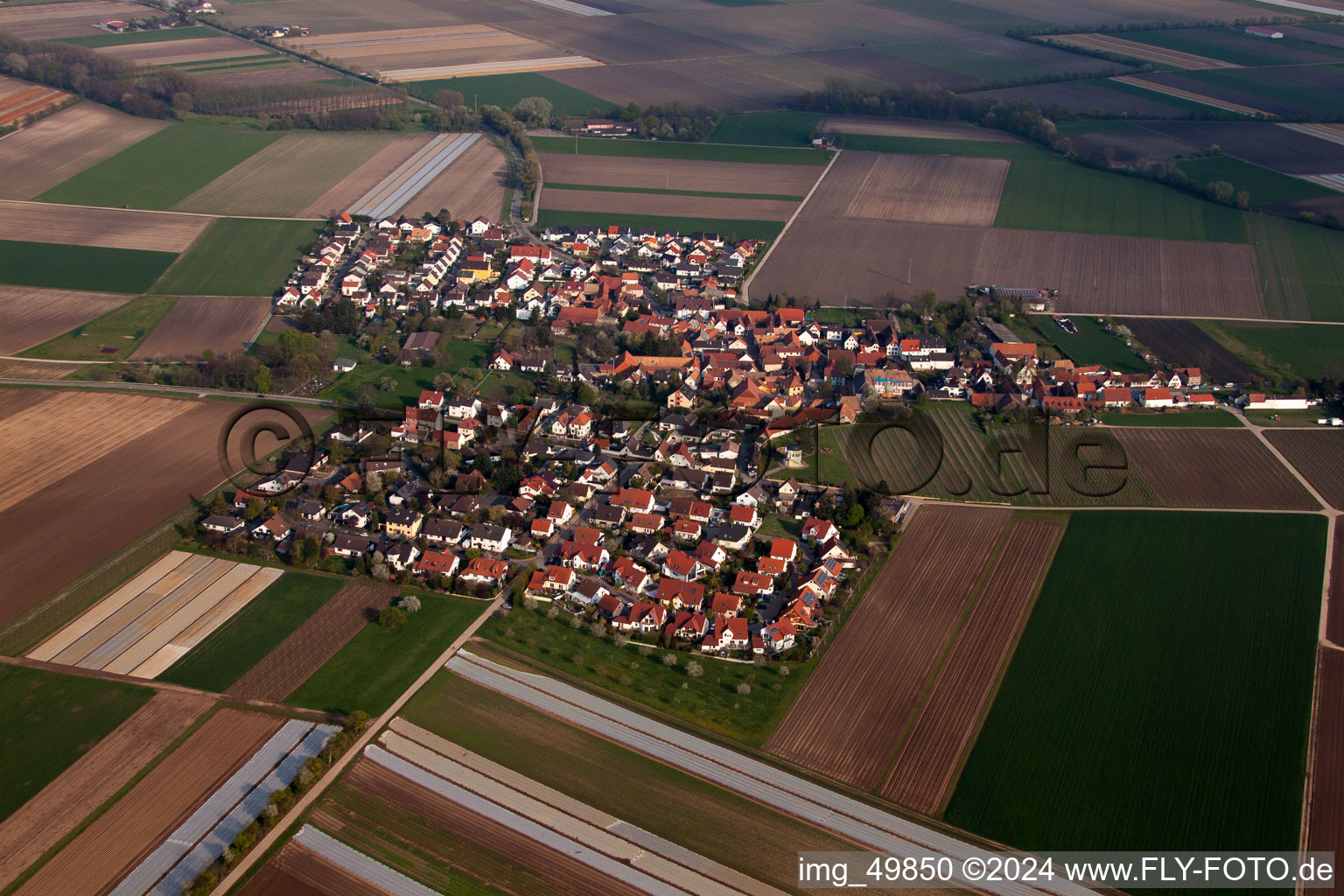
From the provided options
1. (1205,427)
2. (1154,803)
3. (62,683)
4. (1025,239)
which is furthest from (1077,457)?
(62,683)

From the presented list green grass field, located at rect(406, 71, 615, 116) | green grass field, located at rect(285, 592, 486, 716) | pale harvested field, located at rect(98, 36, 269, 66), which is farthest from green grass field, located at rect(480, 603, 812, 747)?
pale harvested field, located at rect(98, 36, 269, 66)

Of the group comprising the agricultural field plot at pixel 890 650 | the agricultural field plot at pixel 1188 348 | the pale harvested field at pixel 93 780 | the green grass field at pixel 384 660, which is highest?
the agricultural field plot at pixel 1188 348

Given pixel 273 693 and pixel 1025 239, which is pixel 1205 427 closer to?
pixel 1025 239

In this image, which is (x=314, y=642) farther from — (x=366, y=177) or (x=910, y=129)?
(x=910, y=129)

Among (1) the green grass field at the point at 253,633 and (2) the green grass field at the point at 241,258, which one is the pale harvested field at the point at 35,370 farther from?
(1) the green grass field at the point at 253,633

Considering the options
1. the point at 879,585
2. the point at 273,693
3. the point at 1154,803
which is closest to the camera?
the point at 1154,803

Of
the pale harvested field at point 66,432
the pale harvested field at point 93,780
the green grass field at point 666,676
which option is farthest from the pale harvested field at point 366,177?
the pale harvested field at point 93,780

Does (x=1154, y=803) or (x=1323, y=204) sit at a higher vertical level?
(x=1323, y=204)
